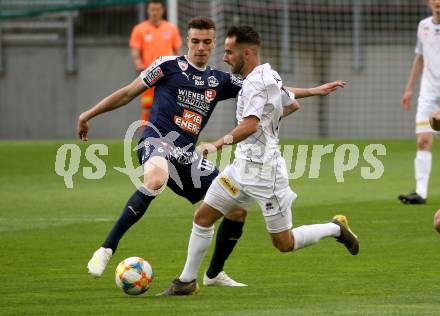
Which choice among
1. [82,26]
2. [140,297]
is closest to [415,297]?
[140,297]

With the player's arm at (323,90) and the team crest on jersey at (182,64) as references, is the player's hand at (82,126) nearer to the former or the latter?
the team crest on jersey at (182,64)

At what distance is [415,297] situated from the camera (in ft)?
25.0

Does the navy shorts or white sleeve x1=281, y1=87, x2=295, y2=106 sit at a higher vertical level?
white sleeve x1=281, y1=87, x2=295, y2=106

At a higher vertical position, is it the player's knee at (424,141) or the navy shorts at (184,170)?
the navy shorts at (184,170)

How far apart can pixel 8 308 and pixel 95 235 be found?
405 centimetres

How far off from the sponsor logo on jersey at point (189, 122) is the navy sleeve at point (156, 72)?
0.33 meters

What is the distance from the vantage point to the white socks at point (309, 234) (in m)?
8.24

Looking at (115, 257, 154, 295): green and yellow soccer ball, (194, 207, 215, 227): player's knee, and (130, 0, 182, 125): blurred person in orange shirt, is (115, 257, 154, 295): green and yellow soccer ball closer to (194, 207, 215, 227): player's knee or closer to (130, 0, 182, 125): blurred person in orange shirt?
(194, 207, 215, 227): player's knee

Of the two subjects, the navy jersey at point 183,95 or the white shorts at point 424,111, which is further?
the white shorts at point 424,111

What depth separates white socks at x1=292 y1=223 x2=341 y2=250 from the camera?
824 cm

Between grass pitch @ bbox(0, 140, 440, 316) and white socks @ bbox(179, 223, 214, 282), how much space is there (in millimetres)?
179

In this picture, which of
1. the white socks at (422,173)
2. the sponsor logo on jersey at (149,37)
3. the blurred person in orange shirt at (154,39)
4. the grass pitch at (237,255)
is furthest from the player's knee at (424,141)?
the sponsor logo on jersey at (149,37)

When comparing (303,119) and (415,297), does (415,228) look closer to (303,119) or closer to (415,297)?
(415,297)

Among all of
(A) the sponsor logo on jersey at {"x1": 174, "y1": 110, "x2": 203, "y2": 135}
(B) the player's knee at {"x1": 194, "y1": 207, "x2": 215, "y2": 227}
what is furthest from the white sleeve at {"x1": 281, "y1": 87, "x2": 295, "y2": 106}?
(A) the sponsor logo on jersey at {"x1": 174, "y1": 110, "x2": 203, "y2": 135}
